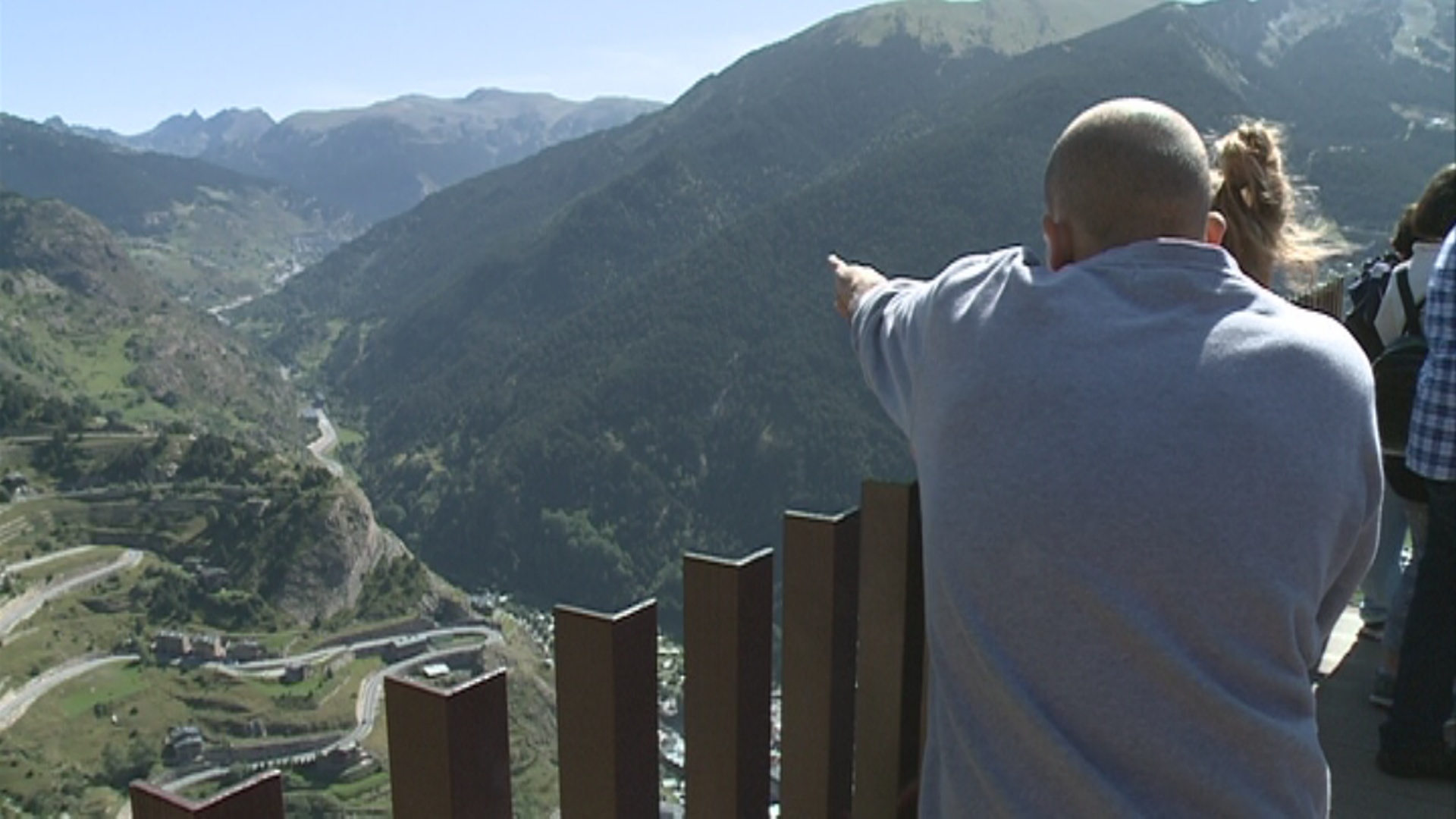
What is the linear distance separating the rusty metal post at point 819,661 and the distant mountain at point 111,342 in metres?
107

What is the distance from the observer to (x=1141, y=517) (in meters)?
1.30

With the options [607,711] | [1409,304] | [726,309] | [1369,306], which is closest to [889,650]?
[607,711]

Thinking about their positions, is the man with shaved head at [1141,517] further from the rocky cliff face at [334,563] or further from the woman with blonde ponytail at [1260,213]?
the rocky cliff face at [334,563]

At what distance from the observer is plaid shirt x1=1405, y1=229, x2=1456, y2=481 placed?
3.02 meters

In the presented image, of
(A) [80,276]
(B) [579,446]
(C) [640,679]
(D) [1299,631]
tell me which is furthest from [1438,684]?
(A) [80,276]

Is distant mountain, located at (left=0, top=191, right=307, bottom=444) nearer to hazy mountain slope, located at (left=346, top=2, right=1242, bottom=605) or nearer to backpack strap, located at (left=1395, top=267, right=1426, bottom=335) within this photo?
hazy mountain slope, located at (left=346, top=2, right=1242, bottom=605)

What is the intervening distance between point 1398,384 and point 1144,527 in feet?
8.69

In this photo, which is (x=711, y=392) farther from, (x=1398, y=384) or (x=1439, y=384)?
(x=1439, y=384)

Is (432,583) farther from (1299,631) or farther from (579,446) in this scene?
(1299,631)

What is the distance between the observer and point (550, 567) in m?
98.4

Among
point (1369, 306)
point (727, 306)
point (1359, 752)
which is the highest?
point (1369, 306)

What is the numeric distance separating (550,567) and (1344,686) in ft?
318

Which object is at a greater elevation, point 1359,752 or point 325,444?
point 1359,752

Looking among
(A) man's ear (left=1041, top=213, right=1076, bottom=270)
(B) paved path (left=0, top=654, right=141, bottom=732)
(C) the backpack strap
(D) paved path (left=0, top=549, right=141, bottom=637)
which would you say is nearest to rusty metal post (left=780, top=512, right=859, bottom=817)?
(A) man's ear (left=1041, top=213, right=1076, bottom=270)
